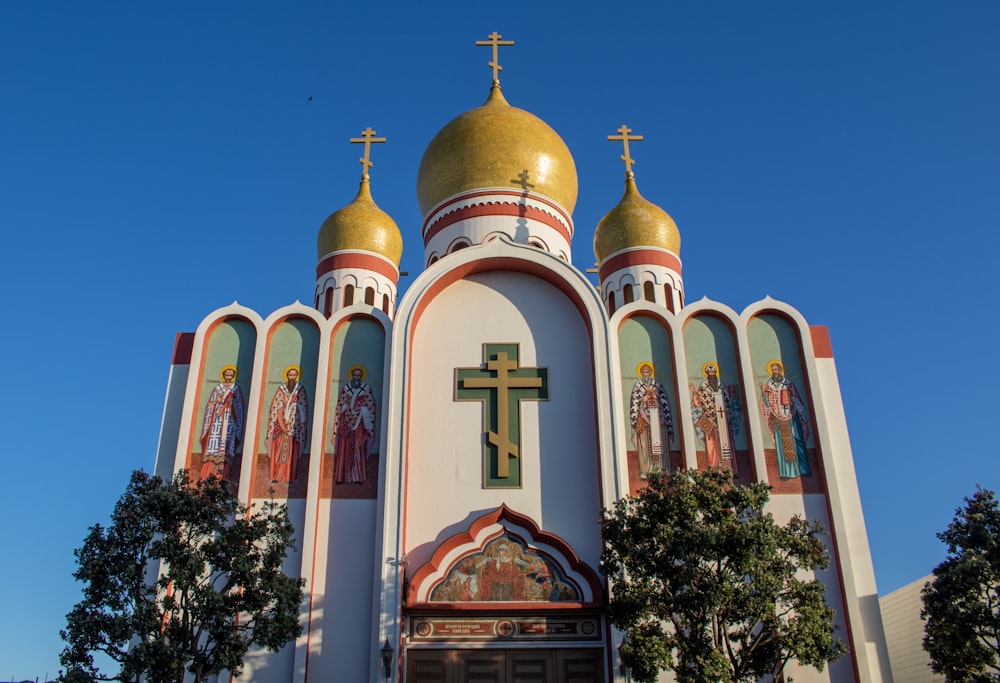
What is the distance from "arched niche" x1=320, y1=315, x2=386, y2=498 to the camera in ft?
43.6

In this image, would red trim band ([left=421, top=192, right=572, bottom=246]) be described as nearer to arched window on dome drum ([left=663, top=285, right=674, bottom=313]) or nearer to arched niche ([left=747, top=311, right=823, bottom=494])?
arched window on dome drum ([left=663, top=285, right=674, bottom=313])

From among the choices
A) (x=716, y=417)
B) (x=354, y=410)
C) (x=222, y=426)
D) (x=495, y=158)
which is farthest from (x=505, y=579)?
(x=495, y=158)

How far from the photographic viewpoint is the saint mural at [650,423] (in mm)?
13406

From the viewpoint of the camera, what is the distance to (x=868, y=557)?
1261 cm

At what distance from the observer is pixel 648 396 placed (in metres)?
13.9

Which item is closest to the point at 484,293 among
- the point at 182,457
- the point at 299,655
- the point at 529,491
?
the point at 529,491

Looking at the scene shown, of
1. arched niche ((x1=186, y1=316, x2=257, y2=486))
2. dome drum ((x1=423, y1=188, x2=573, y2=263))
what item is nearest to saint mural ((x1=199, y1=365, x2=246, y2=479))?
arched niche ((x1=186, y1=316, x2=257, y2=486))

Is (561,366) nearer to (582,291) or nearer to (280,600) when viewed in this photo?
(582,291)

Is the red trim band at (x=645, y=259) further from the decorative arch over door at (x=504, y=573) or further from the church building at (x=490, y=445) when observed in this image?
the decorative arch over door at (x=504, y=573)

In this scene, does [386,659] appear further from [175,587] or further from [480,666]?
[175,587]

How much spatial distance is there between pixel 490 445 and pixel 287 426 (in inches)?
129

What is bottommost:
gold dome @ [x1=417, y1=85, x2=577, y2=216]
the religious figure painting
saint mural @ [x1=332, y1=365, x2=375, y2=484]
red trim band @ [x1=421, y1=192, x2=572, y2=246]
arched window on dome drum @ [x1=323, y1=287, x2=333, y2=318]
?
the religious figure painting

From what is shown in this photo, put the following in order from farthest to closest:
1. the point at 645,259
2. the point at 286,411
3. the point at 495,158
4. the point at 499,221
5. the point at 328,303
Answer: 1. the point at 645,259
2. the point at 328,303
3. the point at 495,158
4. the point at 499,221
5. the point at 286,411

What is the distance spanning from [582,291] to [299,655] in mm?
7324
